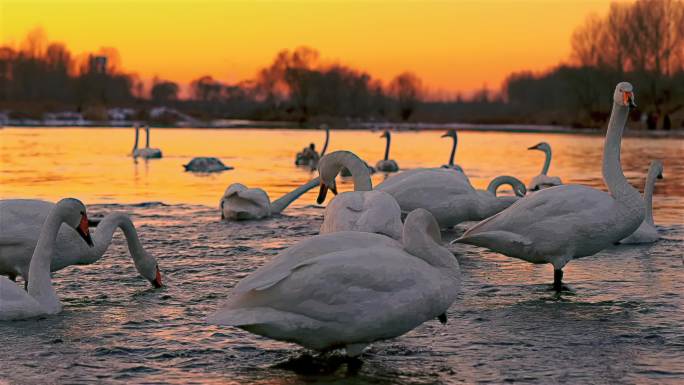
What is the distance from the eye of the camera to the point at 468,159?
3123 centimetres

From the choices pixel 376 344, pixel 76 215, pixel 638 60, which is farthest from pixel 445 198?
pixel 638 60

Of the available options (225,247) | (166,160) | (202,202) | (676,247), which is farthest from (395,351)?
(166,160)

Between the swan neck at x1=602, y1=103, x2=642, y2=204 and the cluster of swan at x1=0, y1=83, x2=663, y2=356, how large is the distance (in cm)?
1

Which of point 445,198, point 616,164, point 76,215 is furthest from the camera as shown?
point 445,198

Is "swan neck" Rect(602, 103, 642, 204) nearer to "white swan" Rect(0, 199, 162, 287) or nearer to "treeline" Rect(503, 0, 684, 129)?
"white swan" Rect(0, 199, 162, 287)

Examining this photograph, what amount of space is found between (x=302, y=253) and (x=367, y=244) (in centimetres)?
39

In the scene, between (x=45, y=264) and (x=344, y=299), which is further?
(x=45, y=264)

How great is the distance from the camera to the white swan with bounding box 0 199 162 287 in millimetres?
7340

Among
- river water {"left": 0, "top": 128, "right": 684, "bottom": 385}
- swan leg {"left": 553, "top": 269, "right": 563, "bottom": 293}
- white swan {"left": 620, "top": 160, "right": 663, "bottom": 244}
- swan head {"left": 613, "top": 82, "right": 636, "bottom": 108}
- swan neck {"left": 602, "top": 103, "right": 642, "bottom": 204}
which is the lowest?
river water {"left": 0, "top": 128, "right": 684, "bottom": 385}

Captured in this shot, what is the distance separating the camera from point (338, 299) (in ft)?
16.1

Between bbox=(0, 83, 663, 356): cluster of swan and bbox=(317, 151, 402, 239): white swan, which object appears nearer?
bbox=(0, 83, 663, 356): cluster of swan

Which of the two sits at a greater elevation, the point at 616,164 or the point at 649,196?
the point at 616,164

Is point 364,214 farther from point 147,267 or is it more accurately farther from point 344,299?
point 344,299

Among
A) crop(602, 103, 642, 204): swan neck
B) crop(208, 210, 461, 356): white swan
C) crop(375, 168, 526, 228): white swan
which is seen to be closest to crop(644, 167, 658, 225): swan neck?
crop(375, 168, 526, 228): white swan
